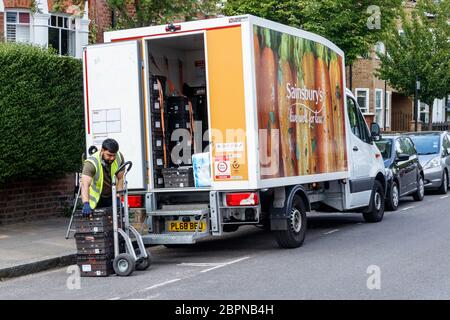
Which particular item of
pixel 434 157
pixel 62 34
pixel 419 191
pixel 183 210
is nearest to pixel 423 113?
pixel 434 157

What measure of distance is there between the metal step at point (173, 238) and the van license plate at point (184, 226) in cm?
8

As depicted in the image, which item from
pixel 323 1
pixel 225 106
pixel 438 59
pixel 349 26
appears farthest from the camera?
pixel 438 59

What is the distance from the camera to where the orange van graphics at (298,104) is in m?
11.2

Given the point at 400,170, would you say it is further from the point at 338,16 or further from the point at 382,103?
the point at 382,103

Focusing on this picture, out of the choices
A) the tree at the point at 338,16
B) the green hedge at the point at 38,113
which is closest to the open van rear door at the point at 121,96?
the green hedge at the point at 38,113

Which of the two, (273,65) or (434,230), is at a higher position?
(273,65)

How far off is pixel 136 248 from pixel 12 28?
8408 mm

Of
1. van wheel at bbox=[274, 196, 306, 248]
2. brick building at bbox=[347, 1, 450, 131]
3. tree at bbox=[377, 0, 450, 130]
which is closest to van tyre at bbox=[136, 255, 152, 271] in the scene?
van wheel at bbox=[274, 196, 306, 248]

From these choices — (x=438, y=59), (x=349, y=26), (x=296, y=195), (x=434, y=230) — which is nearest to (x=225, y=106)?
(x=296, y=195)

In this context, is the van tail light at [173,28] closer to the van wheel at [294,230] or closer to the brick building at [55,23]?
the van wheel at [294,230]

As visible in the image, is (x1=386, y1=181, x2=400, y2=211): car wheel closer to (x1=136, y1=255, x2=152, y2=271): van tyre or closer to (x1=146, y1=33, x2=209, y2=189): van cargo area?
(x1=146, y1=33, x2=209, y2=189): van cargo area

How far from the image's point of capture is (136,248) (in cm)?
1137

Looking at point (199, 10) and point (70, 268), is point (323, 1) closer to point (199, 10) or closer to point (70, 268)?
point (199, 10)

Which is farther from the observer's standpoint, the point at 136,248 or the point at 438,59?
the point at 438,59
